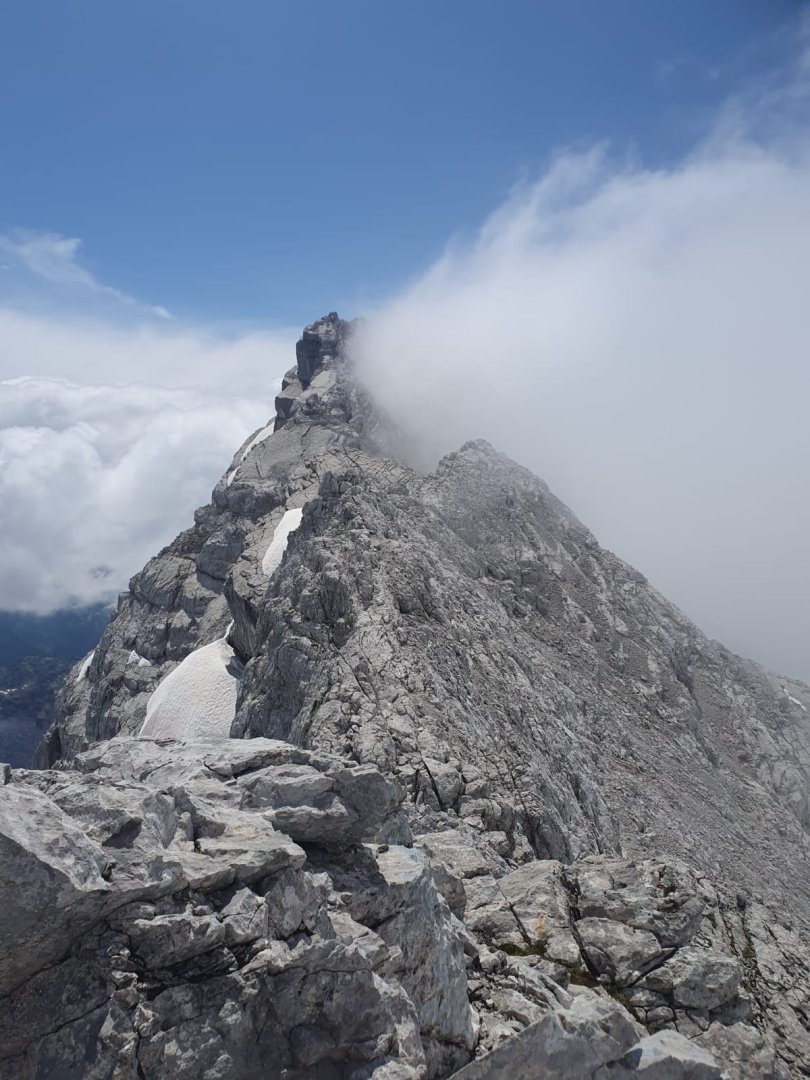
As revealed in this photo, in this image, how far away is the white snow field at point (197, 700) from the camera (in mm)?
53375

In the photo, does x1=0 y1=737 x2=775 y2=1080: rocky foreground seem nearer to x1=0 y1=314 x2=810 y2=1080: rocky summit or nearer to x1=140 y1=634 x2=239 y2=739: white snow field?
x1=0 y1=314 x2=810 y2=1080: rocky summit

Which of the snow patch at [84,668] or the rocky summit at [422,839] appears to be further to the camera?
the snow patch at [84,668]

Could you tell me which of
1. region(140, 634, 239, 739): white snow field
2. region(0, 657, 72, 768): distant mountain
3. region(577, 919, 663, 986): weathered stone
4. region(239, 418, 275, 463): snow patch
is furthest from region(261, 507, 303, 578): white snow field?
region(0, 657, 72, 768): distant mountain

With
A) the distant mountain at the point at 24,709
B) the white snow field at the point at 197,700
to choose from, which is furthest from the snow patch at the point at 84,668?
the distant mountain at the point at 24,709

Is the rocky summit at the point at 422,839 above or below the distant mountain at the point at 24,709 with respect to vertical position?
below

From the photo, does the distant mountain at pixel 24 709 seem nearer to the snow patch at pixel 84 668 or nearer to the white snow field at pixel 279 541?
the snow patch at pixel 84 668

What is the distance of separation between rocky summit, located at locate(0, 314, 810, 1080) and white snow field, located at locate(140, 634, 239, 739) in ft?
0.84

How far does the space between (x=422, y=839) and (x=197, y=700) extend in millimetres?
33864

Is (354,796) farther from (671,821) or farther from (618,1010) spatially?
(671,821)

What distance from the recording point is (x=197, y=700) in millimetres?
55656

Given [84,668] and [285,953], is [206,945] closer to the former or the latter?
[285,953]

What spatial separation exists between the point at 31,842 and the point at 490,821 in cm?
2081

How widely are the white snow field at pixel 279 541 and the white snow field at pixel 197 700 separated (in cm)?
754

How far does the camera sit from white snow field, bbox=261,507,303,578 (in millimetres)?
64938
